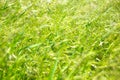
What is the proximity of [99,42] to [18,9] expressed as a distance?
0.63 m

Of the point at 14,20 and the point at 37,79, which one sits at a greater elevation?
the point at 14,20

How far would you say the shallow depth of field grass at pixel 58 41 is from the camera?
139 cm

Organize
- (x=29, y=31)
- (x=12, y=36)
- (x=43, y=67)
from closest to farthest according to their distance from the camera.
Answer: (x=43, y=67) < (x=12, y=36) < (x=29, y=31)

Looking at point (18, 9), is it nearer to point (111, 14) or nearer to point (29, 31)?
point (29, 31)

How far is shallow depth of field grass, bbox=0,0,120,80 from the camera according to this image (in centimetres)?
139

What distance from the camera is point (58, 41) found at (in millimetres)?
2090

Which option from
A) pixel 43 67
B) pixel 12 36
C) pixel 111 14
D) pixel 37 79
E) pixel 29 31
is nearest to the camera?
pixel 37 79

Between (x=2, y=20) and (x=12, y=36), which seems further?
(x=2, y=20)

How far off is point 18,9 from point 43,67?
876mm

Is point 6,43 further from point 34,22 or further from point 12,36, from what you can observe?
point 34,22

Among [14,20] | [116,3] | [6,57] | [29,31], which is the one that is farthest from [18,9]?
[116,3]

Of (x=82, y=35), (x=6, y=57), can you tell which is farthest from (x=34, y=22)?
(x=6, y=57)

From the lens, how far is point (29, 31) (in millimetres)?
1995

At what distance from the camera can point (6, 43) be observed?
64.6 inches
